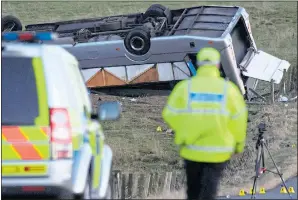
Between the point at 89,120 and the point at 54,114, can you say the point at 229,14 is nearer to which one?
the point at 89,120

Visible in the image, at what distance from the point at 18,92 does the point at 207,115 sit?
1553mm

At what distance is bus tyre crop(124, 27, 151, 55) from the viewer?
1449 cm

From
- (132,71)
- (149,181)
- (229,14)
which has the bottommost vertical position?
(149,181)

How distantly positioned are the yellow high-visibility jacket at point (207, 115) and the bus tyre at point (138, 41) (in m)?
7.90

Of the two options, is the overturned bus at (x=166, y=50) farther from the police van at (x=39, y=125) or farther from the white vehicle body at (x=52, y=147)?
the police van at (x=39, y=125)

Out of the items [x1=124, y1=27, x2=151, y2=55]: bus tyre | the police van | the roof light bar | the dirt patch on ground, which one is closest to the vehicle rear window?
the police van

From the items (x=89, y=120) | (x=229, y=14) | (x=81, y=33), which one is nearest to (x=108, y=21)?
(x=81, y=33)

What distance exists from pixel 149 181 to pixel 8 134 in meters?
3.59

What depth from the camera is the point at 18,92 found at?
5.75 m

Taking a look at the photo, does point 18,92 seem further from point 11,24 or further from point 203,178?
point 11,24

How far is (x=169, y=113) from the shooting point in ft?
21.7

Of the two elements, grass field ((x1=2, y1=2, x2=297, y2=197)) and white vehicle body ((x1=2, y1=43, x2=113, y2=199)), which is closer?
white vehicle body ((x1=2, y1=43, x2=113, y2=199))

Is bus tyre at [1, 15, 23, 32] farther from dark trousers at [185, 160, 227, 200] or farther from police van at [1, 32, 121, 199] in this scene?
police van at [1, 32, 121, 199]

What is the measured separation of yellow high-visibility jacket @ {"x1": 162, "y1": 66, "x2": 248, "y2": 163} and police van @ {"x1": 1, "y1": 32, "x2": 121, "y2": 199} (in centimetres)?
92
